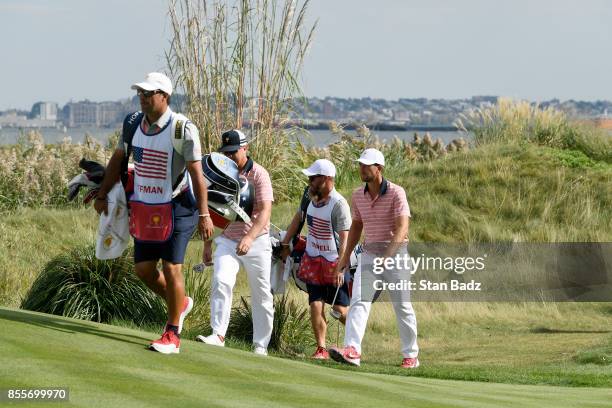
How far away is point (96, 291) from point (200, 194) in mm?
4961

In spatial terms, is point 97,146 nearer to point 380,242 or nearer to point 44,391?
point 380,242

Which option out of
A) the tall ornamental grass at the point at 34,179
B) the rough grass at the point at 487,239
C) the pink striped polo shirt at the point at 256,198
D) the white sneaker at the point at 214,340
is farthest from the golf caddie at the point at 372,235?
the tall ornamental grass at the point at 34,179

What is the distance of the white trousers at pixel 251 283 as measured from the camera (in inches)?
475

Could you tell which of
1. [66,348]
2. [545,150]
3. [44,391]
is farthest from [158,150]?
[545,150]

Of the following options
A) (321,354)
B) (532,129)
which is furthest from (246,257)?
(532,129)

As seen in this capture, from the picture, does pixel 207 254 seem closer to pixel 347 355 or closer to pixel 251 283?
pixel 251 283

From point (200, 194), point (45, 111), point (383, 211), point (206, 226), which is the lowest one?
point (45, 111)

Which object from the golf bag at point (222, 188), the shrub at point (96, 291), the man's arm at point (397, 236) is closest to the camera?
the golf bag at point (222, 188)

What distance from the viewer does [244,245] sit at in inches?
457

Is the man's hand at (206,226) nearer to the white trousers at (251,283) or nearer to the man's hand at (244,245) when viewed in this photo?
the man's hand at (244,245)

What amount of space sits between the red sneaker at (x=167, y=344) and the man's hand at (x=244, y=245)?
207cm

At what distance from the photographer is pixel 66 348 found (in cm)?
930

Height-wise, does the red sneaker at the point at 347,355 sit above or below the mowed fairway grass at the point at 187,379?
below

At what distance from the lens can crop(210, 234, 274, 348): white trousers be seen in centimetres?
1206
